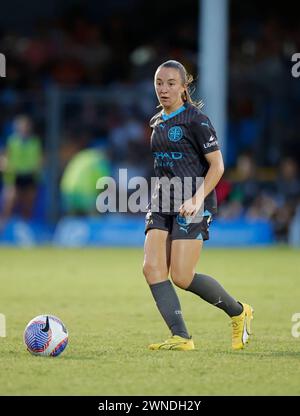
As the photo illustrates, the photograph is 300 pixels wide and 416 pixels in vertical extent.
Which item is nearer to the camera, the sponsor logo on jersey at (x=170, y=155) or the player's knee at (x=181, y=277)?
the player's knee at (x=181, y=277)

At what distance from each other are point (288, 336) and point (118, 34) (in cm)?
1575

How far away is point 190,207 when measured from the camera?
27.1 feet

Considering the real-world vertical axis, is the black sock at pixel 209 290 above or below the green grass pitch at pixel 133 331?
above

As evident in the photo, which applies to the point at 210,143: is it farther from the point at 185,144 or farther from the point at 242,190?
the point at 242,190

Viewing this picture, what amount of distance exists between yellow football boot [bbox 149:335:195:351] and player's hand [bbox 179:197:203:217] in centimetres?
100

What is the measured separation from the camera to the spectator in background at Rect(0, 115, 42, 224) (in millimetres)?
21250

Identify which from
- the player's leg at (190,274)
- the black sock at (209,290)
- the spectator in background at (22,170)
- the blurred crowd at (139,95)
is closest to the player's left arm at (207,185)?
the player's leg at (190,274)

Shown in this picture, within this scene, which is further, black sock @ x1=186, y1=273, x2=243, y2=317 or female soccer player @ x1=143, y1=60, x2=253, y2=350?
black sock @ x1=186, y1=273, x2=243, y2=317

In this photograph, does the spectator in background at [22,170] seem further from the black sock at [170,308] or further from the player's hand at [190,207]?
the player's hand at [190,207]

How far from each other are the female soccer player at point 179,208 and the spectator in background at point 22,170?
1272 cm

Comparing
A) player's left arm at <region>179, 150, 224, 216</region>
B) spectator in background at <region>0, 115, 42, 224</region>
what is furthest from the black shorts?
spectator in background at <region>0, 115, 42, 224</region>

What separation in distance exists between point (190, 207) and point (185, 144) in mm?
573

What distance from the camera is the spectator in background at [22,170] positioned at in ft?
69.7

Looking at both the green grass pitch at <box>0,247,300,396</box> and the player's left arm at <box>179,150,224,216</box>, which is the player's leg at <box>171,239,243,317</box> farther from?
the green grass pitch at <box>0,247,300,396</box>
